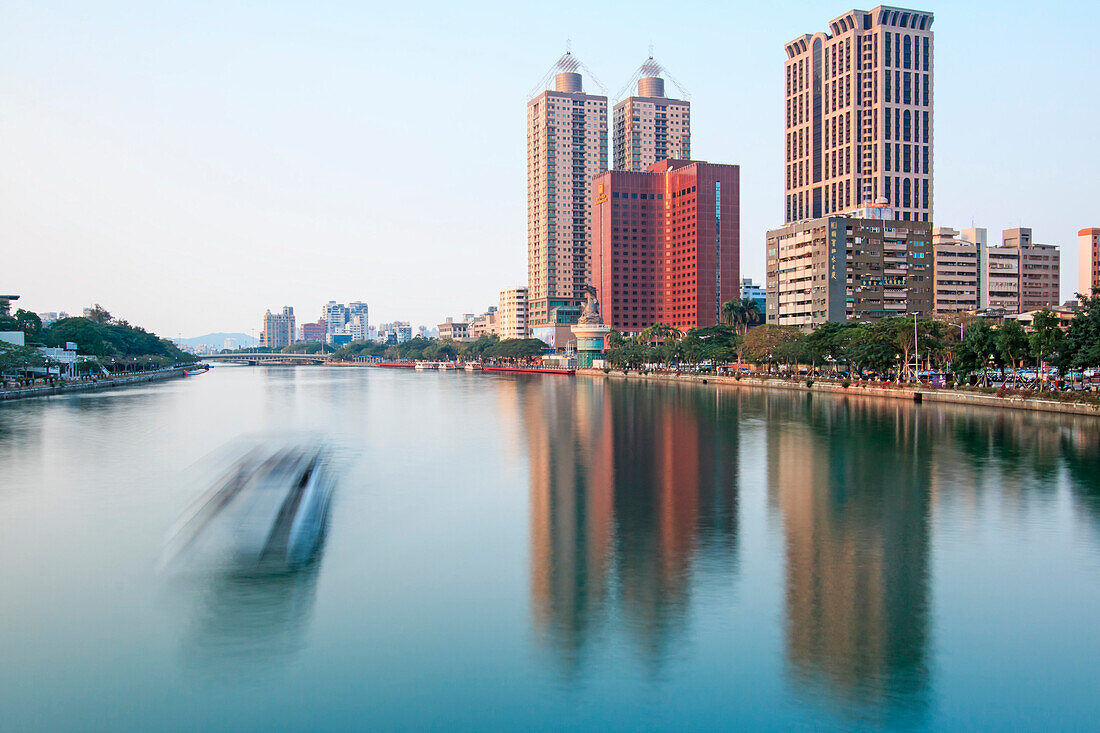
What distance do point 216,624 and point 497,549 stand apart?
23.8 feet

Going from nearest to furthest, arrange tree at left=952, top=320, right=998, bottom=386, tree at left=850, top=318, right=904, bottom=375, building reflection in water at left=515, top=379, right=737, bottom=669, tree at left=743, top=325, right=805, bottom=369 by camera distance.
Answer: building reflection in water at left=515, top=379, right=737, bottom=669, tree at left=952, top=320, right=998, bottom=386, tree at left=850, top=318, right=904, bottom=375, tree at left=743, top=325, right=805, bottom=369

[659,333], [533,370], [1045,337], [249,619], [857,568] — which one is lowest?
[249,619]

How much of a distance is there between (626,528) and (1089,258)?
598 ft

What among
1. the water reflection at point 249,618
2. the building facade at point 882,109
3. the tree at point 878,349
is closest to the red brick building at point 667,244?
the building facade at point 882,109


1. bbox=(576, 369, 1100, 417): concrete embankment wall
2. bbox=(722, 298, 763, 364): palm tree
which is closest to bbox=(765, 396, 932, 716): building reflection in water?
bbox=(576, 369, 1100, 417): concrete embankment wall

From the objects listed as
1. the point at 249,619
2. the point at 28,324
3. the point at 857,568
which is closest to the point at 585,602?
the point at 249,619

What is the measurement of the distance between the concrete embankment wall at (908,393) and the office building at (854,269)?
2451 cm

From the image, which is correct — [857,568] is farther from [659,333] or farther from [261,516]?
[659,333]

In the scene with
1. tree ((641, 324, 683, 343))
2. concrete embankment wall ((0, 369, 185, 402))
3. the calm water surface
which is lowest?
the calm water surface

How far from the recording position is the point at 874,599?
15.9 metres

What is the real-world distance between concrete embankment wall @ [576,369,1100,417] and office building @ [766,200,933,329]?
24.5 m

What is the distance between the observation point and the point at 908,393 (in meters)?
70.9

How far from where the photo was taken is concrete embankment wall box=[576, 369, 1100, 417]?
181 ft

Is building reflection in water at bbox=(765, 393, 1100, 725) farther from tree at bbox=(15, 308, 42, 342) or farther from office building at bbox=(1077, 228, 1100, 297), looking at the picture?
office building at bbox=(1077, 228, 1100, 297)
